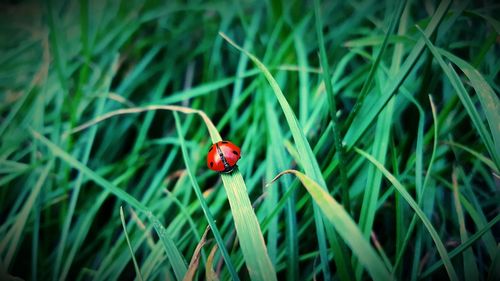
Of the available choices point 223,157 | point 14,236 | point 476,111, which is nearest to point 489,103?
point 476,111

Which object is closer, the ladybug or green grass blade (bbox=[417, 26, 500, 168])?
green grass blade (bbox=[417, 26, 500, 168])

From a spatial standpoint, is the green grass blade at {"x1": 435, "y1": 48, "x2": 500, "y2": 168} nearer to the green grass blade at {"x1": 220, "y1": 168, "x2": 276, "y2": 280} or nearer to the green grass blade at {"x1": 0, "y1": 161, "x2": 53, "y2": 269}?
the green grass blade at {"x1": 220, "y1": 168, "x2": 276, "y2": 280}

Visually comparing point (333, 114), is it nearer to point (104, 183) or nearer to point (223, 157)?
point (223, 157)

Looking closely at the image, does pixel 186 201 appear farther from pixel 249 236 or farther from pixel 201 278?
pixel 249 236

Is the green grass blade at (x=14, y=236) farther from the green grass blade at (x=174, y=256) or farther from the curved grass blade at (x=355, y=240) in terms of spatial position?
the curved grass blade at (x=355, y=240)

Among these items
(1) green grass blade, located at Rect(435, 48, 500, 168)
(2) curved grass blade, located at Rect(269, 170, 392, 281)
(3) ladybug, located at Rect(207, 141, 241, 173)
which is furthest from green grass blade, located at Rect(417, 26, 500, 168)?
(3) ladybug, located at Rect(207, 141, 241, 173)

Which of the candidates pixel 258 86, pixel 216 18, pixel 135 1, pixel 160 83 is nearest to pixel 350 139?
pixel 258 86

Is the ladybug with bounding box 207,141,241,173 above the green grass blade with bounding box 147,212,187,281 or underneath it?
above
